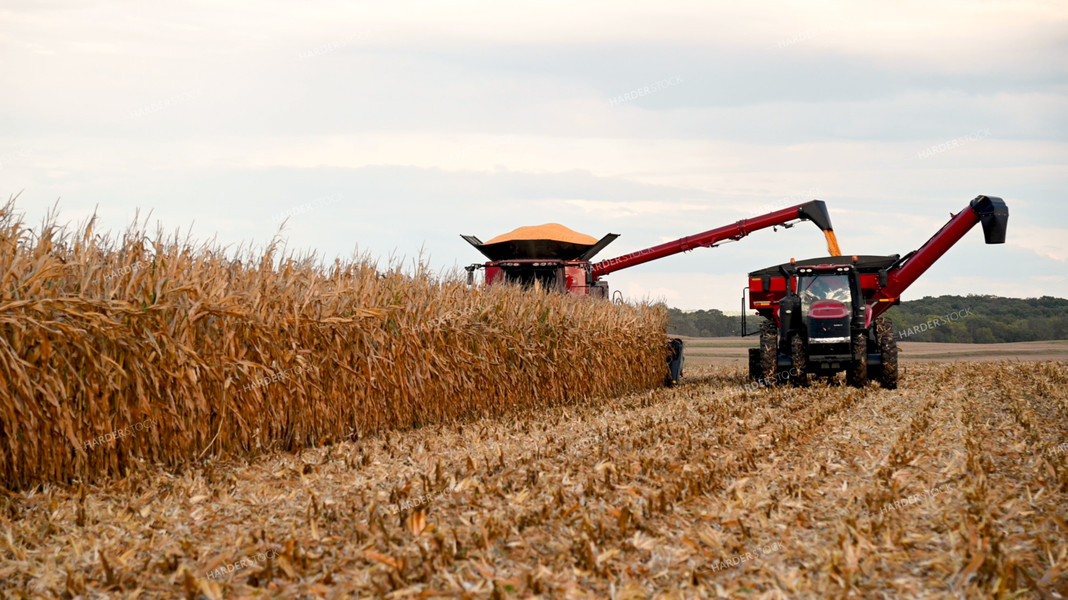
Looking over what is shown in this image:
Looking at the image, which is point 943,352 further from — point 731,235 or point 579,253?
point 579,253

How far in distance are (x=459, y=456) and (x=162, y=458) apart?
2.60 meters

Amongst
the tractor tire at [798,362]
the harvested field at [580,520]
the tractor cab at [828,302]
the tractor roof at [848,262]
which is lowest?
the harvested field at [580,520]

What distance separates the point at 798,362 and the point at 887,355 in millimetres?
1608

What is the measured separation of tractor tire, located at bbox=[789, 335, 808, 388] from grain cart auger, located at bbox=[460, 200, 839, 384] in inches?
Result: 128

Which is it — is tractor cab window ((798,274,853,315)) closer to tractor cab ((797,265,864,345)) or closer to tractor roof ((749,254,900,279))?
tractor cab ((797,265,864,345))

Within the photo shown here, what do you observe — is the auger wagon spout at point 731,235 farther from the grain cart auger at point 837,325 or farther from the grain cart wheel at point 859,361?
the grain cart wheel at point 859,361

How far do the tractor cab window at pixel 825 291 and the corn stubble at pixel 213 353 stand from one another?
6.06m

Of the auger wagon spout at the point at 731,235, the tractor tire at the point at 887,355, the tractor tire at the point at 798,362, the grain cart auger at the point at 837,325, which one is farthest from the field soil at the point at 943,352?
the tractor tire at the point at 798,362

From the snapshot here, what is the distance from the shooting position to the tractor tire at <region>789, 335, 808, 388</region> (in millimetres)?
14680

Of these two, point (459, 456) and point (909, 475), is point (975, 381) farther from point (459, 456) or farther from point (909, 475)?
point (459, 456)

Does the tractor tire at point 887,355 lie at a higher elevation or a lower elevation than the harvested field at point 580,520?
higher

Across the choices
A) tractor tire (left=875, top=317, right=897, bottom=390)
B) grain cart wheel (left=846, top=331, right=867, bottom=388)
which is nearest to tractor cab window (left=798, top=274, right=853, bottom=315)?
grain cart wheel (left=846, top=331, right=867, bottom=388)

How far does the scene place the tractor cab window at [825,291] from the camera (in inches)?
591

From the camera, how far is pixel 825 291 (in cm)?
1502
